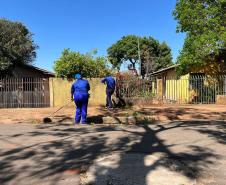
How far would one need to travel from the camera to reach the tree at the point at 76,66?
2695 cm

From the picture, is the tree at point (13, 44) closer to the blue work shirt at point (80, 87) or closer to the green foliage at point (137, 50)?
the blue work shirt at point (80, 87)

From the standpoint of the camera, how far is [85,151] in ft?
24.1

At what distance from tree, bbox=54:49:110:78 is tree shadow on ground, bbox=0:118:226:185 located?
16914 millimetres

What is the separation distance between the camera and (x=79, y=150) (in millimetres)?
7449

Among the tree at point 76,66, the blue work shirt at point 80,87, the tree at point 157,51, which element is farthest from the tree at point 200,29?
the tree at point 157,51

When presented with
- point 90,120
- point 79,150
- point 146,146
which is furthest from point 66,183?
point 90,120

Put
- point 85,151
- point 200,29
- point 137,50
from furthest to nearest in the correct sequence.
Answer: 1. point 137,50
2. point 200,29
3. point 85,151

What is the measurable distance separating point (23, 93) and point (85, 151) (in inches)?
548

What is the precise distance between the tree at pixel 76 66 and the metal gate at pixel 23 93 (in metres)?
5.97

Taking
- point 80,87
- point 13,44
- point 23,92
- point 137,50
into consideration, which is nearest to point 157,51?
point 137,50

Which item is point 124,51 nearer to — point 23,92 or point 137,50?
point 137,50

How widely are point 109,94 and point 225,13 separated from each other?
9.97 metres

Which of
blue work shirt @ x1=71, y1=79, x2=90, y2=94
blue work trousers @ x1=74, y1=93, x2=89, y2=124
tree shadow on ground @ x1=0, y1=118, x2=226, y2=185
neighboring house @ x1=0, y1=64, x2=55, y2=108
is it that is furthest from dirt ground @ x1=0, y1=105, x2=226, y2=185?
neighboring house @ x1=0, y1=64, x2=55, y2=108

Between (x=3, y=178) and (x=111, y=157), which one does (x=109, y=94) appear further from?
(x=3, y=178)
